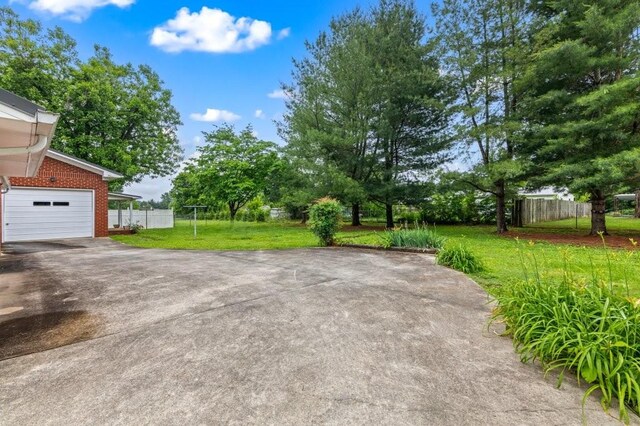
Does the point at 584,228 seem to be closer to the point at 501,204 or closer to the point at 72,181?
the point at 501,204

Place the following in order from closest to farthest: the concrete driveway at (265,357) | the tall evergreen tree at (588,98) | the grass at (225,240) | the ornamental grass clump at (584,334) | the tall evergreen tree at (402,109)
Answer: the concrete driveway at (265,357)
the ornamental grass clump at (584,334)
the tall evergreen tree at (588,98)
the grass at (225,240)
the tall evergreen tree at (402,109)

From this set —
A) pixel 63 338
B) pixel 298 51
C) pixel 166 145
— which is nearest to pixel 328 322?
pixel 63 338

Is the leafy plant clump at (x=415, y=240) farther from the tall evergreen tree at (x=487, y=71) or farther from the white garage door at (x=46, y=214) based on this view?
the white garage door at (x=46, y=214)

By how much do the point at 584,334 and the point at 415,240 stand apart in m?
6.07

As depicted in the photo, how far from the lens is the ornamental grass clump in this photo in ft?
6.89

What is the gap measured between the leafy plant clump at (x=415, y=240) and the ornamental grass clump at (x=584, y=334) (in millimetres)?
5062

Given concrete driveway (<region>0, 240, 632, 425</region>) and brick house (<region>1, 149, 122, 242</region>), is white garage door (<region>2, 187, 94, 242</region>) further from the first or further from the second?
concrete driveway (<region>0, 240, 632, 425</region>)

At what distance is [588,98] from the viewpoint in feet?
31.1

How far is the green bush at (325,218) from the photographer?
9.92m

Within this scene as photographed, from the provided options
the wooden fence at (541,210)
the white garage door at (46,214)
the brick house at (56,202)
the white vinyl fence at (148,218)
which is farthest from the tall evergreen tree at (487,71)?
the white vinyl fence at (148,218)

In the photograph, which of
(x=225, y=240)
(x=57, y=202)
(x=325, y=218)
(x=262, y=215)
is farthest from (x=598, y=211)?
(x=262, y=215)

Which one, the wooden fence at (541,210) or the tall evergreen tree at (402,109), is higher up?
the tall evergreen tree at (402,109)

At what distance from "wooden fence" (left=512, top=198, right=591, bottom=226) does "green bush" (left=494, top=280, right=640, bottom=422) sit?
638 inches

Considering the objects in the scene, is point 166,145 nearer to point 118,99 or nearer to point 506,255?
point 118,99
